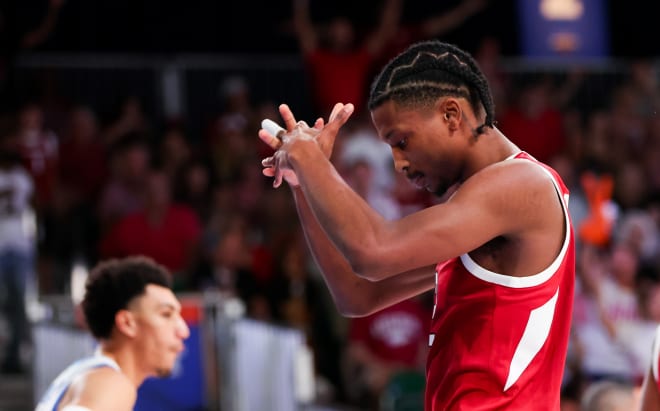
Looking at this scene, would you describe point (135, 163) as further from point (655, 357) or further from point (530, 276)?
point (530, 276)

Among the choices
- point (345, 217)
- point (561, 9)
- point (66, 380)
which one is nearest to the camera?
point (345, 217)

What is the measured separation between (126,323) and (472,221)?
1860 millimetres

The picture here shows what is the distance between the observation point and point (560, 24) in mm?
11594

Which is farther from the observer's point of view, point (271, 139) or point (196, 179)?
point (196, 179)

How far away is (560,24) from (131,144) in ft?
15.5

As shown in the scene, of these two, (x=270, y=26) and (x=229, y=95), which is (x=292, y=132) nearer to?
(x=229, y=95)

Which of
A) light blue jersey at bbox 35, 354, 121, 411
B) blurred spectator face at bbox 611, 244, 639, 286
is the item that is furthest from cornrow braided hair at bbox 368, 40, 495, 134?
blurred spectator face at bbox 611, 244, 639, 286

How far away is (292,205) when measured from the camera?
952cm

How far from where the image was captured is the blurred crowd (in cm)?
829

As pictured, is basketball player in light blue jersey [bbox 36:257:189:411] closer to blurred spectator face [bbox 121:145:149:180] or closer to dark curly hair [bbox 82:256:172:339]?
dark curly hair [bbox 82:256:172:339]

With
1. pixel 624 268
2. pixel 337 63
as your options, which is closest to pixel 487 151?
pixel 624 268

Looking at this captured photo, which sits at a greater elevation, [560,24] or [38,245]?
[560,24]

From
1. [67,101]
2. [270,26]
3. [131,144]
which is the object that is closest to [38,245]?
[131,144]

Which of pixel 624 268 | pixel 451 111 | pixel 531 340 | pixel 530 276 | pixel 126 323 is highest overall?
pixel 451 111
